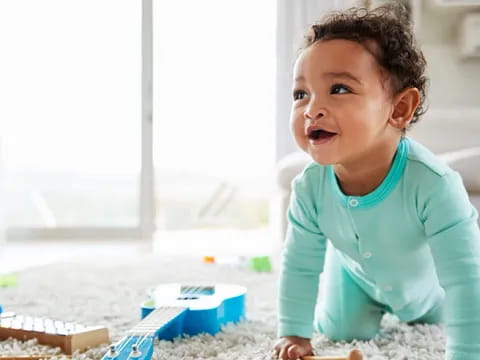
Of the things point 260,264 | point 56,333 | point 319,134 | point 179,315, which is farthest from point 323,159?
point 260,264

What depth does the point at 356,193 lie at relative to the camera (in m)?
1.01

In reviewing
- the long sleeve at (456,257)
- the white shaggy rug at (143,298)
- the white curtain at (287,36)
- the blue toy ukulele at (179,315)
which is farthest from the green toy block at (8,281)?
the white curtain at (287,36)

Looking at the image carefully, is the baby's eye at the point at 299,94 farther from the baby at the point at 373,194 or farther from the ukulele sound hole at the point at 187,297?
the ukulele sound hole at the point at 187,297

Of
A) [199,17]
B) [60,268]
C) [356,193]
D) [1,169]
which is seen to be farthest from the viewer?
[199,17]

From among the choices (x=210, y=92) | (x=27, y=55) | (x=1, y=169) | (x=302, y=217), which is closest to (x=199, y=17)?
(x=210, y=92)

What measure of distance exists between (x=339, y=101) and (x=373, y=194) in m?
0.16

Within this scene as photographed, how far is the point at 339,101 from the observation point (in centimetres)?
90

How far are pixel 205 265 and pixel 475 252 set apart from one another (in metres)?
1.17

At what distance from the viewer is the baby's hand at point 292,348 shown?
3.25 ft

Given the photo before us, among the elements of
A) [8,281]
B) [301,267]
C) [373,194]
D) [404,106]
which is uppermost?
[404,106]

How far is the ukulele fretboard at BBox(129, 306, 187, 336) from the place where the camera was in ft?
3.32

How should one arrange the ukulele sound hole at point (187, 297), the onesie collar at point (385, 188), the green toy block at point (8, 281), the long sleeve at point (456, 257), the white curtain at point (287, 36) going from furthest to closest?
the white curtain at point (287, 36), the green toy block at point (8, 281), the ukulele sound hole at point (187, 297), the onesie collar at point (385, 188), the long sleeve at point (456, 257)

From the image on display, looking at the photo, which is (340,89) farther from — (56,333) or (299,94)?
(56,333)

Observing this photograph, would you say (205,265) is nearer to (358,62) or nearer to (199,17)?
Result: (358,62)
